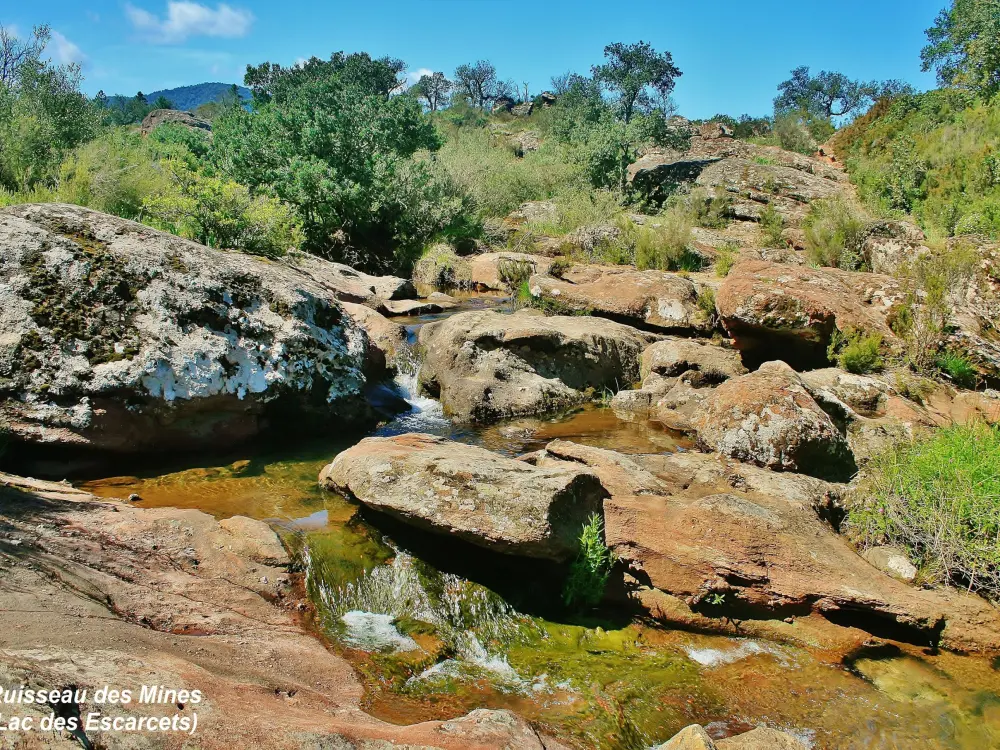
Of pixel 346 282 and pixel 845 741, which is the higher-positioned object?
pixel 346 282

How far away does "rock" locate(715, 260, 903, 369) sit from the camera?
28.7 ft

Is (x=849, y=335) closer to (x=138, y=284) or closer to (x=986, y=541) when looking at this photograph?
(x=986, y=541)

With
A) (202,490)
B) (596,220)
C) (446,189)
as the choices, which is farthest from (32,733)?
(446,189)

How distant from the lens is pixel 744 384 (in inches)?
278

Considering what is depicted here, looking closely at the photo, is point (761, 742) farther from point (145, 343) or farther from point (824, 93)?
point (824, 93)

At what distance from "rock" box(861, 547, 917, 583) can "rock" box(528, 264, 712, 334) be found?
6138 millimetres

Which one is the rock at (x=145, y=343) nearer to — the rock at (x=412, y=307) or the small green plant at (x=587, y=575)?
the small green plant at (x=587, y=575)

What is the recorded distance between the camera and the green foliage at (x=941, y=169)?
566 inches

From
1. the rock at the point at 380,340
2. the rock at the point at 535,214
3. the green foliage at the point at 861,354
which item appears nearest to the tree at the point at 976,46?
the rock at the point at 535,214

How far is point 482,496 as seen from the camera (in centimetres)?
453

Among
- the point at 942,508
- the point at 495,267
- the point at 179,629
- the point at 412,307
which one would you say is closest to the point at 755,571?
the point at 942,508

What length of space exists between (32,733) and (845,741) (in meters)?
3.83

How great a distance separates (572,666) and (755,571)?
5.25 feet

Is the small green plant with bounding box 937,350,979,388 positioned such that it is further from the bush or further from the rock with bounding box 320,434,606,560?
the rock with bounding box 320,434,606,560
